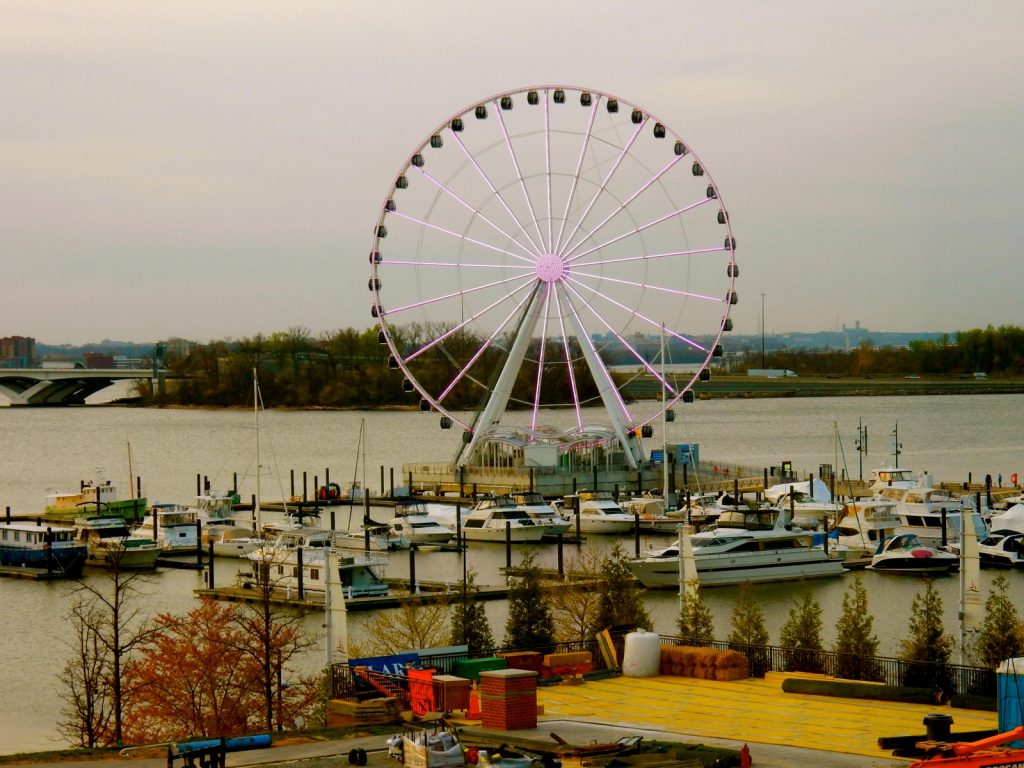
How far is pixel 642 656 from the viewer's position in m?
21.8

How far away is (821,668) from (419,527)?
1422 inches

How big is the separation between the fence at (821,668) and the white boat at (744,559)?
2207 cm

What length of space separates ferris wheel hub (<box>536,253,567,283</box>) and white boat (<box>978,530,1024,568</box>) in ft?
62.3

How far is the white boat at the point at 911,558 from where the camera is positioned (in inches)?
1975

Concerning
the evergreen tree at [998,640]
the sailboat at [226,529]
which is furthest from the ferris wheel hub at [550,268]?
the evergreen tree at [998,640]

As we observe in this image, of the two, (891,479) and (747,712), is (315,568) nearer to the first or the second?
(891,479)

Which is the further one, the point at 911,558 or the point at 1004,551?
the point at 1004,551

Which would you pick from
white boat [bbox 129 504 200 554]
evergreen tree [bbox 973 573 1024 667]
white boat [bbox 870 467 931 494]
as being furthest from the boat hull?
evergreen tree [bbox 973 573 1024 667]

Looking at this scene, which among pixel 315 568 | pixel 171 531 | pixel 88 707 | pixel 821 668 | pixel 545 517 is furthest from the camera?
pixel 545 517

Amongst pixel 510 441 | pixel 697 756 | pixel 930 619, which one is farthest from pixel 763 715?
pixel 510 441

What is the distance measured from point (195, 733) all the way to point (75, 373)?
168 meters

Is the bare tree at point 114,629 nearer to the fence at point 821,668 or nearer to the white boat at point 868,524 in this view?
the fence at point 821,668

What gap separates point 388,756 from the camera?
16891 millimetres

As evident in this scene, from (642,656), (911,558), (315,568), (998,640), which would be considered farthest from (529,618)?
(911,558)
